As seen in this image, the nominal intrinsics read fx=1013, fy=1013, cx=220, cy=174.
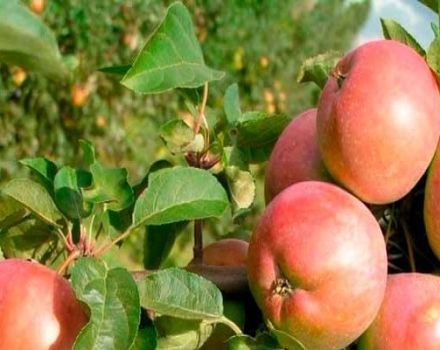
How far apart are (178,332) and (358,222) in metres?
0.15

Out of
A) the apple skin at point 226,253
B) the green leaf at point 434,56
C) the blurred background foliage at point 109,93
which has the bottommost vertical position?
the blurred background foliage at point 109,93

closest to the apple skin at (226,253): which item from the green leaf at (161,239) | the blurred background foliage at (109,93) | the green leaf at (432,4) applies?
the green leaf at (161,239)

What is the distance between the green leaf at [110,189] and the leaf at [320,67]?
17cm

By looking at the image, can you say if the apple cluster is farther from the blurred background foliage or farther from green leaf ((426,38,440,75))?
the blurred background foliage

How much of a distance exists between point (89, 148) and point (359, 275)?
227 millimetres

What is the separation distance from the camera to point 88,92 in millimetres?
4234

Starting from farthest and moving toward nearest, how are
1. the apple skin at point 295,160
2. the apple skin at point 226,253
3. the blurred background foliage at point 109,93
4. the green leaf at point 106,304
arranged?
1. the blurred background foliage at point 109,93
2. the apple skin at point 226,253
3. the apple skin at point 295,160
4. the green leaf at point 106,304

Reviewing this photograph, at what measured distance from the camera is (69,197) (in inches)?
27.8

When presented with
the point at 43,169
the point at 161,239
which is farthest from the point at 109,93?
the point at 43,169

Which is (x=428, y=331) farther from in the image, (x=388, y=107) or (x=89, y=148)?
(x=89, y=148)

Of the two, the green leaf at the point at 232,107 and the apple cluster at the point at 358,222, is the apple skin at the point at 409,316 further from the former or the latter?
the green leaf at the point at 232,107

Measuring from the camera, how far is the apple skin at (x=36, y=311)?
0.63 metres

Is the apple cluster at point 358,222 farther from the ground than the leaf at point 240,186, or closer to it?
farther from the ground

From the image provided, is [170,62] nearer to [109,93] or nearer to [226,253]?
[226,253]
